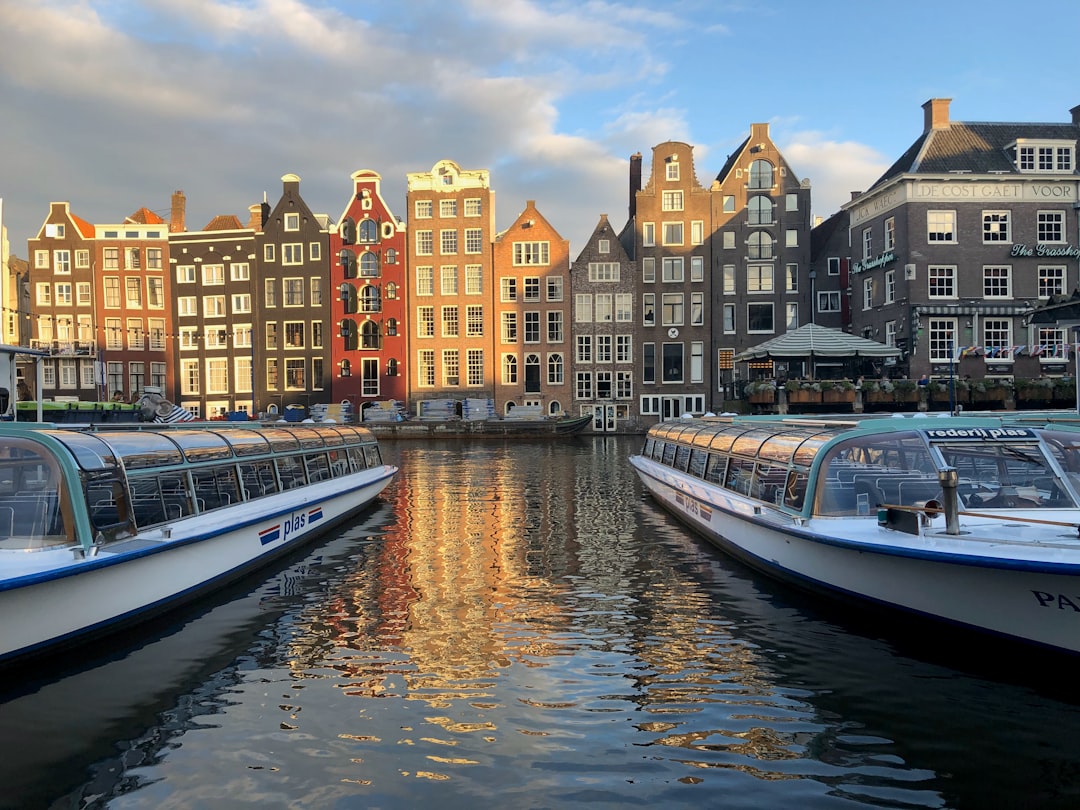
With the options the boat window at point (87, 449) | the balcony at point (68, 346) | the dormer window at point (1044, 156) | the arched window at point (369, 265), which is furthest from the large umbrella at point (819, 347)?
the balcony at point (68, 346)

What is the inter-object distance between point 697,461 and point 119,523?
12.3 meters

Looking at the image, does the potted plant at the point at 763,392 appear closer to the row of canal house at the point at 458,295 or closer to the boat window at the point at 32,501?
the row of canal house at the point at 458,295

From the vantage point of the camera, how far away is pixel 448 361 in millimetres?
61938

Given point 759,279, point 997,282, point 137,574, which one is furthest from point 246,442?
point 759,279

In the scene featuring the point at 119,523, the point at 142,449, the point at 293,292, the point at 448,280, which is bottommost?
the point at 119,523

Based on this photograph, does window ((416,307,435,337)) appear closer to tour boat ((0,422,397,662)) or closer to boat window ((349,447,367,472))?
boat window ((349,447,367,472))

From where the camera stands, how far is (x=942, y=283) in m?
47.5

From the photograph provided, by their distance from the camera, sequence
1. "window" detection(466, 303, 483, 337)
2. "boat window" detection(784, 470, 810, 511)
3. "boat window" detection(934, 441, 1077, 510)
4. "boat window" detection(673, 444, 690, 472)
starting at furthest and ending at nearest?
"window" detection(466, 303, 483, 337), "boat window" detection(673, 444, 690, 472), "boat window" detection(784, 470, 810, 511), "boat window" detection(934, 441, 1077, 510)

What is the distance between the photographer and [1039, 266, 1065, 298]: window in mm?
47281

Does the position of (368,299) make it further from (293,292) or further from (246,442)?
(246,442)

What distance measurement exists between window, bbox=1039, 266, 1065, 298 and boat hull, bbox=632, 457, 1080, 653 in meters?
45.2

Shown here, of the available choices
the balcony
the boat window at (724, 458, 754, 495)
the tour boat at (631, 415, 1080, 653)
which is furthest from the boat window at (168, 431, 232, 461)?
the balcony

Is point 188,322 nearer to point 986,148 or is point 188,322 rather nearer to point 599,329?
point 599,329

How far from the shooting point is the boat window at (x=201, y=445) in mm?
12055
